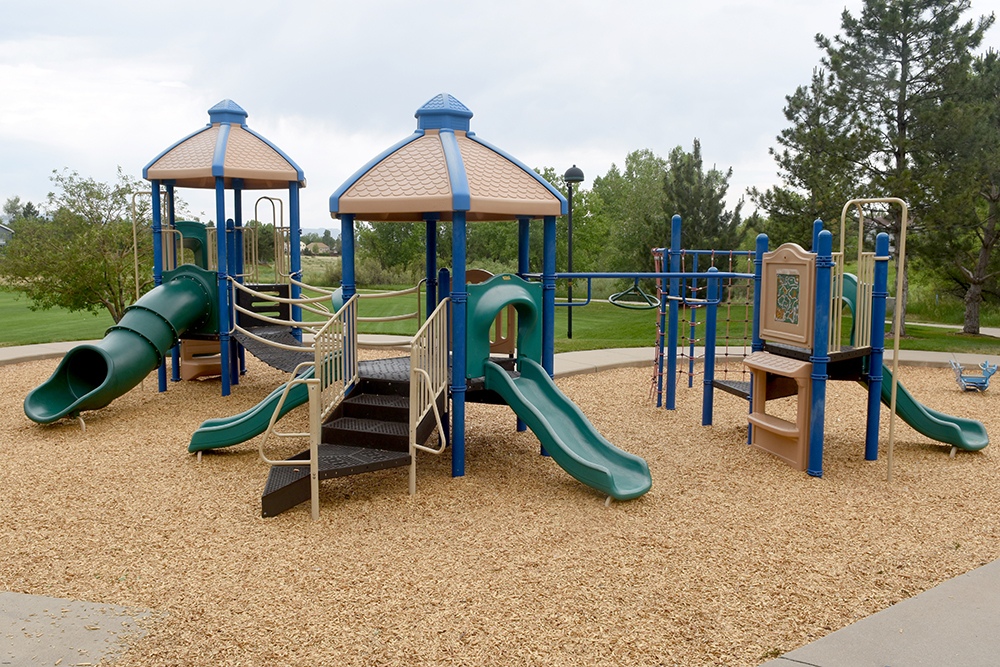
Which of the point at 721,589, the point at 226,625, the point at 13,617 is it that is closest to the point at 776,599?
the point at 721,589

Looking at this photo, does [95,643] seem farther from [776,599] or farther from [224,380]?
[224,380]

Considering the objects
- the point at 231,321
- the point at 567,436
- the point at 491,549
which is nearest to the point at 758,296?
the point at 567,436

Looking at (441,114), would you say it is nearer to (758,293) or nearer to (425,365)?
(425,365)

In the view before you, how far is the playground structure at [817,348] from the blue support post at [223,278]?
22.4ft

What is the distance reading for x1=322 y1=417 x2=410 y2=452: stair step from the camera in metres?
6.16

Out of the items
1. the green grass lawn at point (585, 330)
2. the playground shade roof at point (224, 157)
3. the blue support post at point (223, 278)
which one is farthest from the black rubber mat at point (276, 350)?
the green grass lawn at point (585, 330)

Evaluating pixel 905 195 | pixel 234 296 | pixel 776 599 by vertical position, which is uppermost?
pixel 905 195

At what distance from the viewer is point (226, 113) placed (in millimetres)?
10719

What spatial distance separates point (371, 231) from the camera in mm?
53094

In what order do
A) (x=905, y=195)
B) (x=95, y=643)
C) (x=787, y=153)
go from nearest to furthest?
(x=95, y=643), (x=905, y=195), (x=787, y=153)

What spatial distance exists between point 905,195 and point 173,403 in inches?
577

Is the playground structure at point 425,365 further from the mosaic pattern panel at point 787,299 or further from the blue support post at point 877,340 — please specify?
the blue support post at point 877,340

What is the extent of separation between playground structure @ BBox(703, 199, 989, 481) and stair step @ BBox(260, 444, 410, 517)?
3.83 metres

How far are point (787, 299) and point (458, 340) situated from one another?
3363 mm
